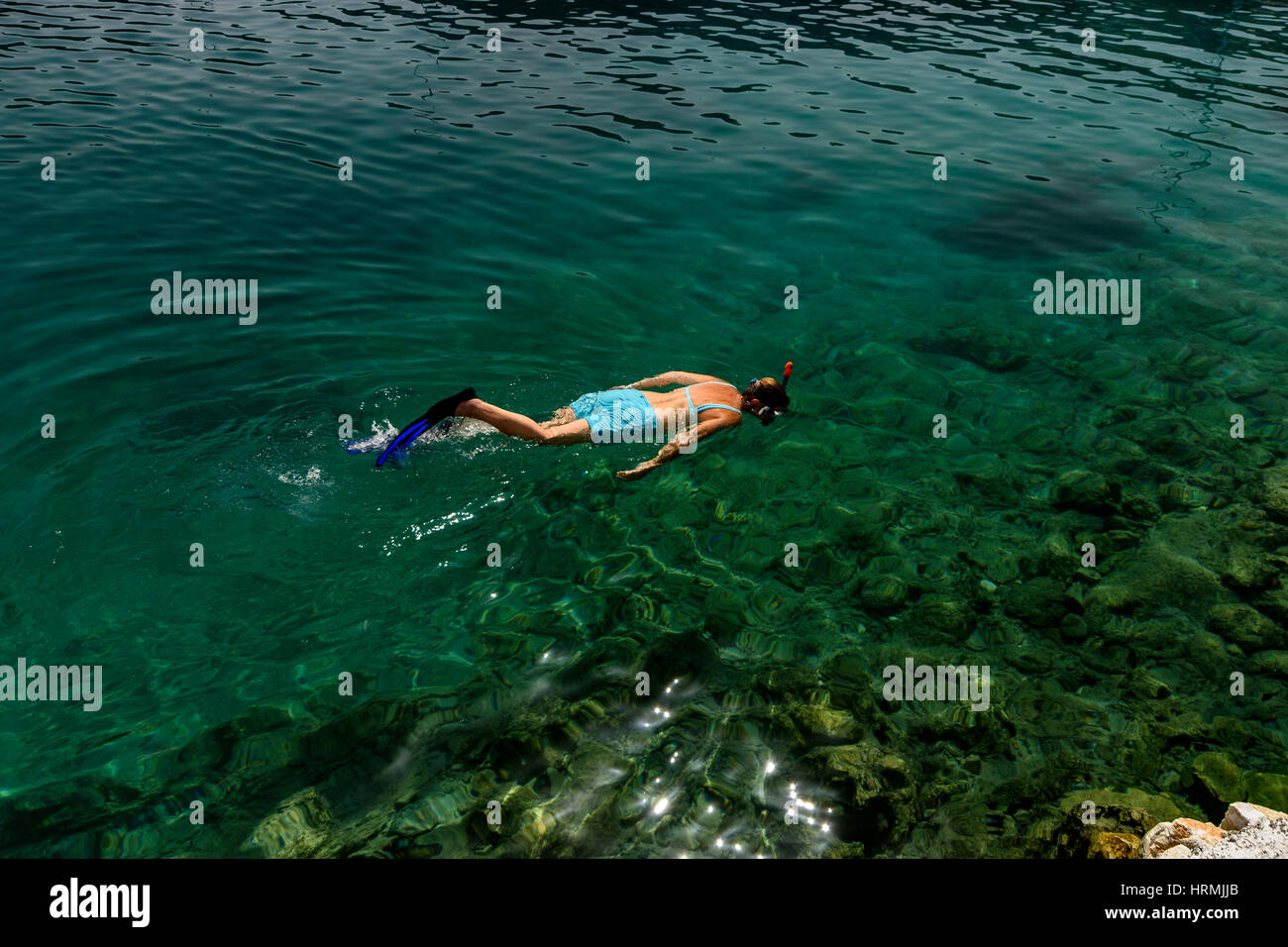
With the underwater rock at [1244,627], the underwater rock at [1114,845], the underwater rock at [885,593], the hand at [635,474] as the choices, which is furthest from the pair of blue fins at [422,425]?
the underwater rock at [1244,627]

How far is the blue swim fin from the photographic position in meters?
8.30

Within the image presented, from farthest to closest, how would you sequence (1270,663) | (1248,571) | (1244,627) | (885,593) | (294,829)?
(1248,571), (885,593), (1244,627), (1270,663), (294,829)

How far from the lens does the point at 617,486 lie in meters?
9.09

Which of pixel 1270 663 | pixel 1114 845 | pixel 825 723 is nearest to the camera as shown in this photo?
pixel 1114 845

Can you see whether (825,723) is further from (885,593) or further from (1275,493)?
(1275,493)

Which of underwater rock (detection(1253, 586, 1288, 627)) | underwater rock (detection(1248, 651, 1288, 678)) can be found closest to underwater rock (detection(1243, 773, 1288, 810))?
underwater rock (detection(1248, 651, 1288, 678))

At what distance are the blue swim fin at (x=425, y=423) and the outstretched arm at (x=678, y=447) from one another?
1.77 m

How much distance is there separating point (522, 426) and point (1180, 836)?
627 cm

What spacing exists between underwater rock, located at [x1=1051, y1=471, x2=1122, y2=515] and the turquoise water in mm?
44

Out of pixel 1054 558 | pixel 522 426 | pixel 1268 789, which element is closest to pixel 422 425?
pixel 522 426

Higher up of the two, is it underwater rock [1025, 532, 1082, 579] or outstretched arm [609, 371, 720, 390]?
outstretched arm [609, 371, 720, 390]

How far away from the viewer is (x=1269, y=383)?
11367 mm

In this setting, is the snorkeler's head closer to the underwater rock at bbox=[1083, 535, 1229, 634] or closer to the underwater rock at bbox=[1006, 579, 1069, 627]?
the underwater rock at bbox=[1006, 579, 1069, 627]

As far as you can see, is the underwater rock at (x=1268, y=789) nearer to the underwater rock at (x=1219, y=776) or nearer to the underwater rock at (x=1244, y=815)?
the underwater rock at (x=1219, y=776)
